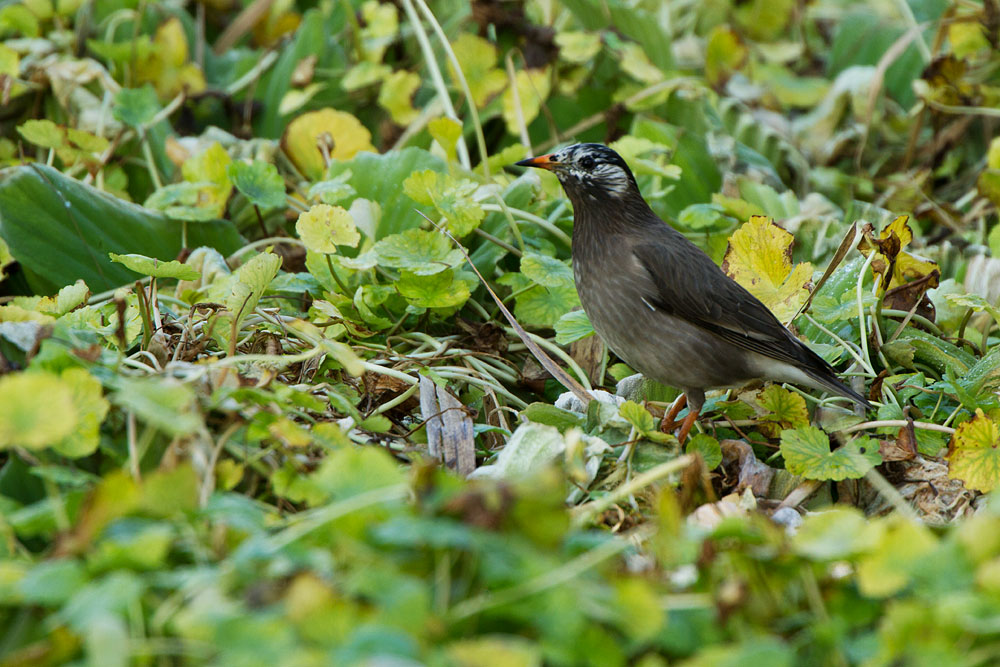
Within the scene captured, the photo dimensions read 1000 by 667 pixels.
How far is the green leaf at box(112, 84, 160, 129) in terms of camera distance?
12.2ft

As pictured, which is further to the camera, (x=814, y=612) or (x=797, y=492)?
(x=797, y=492)

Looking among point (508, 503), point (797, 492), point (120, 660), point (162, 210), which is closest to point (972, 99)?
point (797, 492)

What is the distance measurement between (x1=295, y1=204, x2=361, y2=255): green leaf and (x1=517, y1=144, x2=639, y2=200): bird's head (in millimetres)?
839

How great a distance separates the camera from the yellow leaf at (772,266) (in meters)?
2.97

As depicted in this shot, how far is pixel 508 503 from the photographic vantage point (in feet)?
5.01

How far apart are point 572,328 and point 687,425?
478 millimetres

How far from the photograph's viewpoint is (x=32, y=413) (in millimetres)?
1690

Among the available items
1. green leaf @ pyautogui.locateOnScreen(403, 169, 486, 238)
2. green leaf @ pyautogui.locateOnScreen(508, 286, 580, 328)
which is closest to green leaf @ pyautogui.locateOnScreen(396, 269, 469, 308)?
green leaf @ pyautogui.locateOnScreen(403, 169, 486, 238)

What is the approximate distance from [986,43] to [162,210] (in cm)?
359

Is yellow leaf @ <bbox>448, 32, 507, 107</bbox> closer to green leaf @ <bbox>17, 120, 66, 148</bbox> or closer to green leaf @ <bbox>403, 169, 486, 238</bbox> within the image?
green leaf @ <bbox>403, 169, 486, 238</bbox>

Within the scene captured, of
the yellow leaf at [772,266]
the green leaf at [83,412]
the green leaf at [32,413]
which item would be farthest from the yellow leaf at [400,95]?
the green leaf at [32,413]

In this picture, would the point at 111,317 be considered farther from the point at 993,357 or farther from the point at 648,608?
the point at 993,357

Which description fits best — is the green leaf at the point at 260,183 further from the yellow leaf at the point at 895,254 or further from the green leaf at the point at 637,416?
the yellow leaf at the point at 895,254

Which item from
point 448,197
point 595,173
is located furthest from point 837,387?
point 448,197
